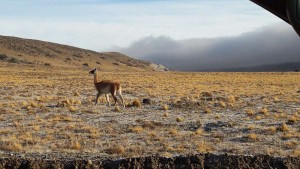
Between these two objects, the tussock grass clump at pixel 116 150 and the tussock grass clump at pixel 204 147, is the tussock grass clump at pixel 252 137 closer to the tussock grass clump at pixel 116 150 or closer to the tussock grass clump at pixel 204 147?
the tussock grass clump at pixel 204 147

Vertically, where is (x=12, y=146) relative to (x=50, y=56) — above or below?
below

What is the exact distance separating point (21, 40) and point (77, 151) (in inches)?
5676

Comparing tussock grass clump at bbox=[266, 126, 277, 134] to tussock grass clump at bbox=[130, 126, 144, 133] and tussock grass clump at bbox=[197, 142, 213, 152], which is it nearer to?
tussock grass clump at bbox=[197, 142, 213, 152]

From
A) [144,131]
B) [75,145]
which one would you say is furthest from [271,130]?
[75,145]

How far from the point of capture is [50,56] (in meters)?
140

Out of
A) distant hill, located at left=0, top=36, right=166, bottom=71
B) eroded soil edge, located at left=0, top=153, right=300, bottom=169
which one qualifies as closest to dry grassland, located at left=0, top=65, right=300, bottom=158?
eroded soil edge, located at left=0, top=153, right=300, bottom=169

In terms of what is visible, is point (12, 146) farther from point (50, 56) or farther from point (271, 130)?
point (50, 56)

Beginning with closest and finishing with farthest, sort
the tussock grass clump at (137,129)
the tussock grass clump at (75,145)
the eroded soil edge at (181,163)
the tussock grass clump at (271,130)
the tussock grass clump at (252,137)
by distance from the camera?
1. the eroded soil edge at (181,163)
2. the tussock grass clump at (75,145)
3. the tussock grass clump at (252,137)
4. the tussock grass clump at (137,129)
5. the tussock grass clump at (271,130)

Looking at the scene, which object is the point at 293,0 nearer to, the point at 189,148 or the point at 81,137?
the point at 189,148

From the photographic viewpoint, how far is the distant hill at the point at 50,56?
123m

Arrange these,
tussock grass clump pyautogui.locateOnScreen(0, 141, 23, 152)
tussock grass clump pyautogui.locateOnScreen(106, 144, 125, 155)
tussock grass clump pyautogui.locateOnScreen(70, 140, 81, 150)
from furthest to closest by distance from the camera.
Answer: tussock grass clump pyautogui.locateOnScreen(70, 140, 81, 150), tussock grass clump pyautogui.locateOnScreen(0, 141, 23, 152), tussock grass clump pyautogui.locateOnScreen(106, 144, 125, 155)

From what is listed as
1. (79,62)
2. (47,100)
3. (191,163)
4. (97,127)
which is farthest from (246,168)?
(79,62)

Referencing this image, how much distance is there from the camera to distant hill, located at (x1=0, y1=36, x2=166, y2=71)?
405 feet

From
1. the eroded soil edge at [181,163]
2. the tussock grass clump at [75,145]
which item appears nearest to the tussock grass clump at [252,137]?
the eroded soil edge at [181,163]
